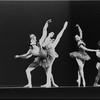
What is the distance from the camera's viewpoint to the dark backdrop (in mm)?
6137

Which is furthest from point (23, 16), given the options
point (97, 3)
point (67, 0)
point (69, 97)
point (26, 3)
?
point (69, 97)

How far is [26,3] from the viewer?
244 inches

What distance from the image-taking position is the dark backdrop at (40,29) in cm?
614

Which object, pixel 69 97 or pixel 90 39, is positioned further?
pixel 90 39

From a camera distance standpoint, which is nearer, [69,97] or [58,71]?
[69,97]

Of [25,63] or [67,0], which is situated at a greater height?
[67,0]

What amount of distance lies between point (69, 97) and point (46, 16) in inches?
62.7

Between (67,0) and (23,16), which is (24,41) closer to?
(23,16)

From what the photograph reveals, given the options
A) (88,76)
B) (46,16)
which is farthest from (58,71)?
(46,16)

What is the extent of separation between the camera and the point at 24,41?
6176mm

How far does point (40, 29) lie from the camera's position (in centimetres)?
619

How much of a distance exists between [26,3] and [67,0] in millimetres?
599

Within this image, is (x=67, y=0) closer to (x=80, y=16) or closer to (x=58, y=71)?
(x=80, y=16)

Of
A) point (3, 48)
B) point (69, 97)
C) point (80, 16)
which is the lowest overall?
point (69, 97)
